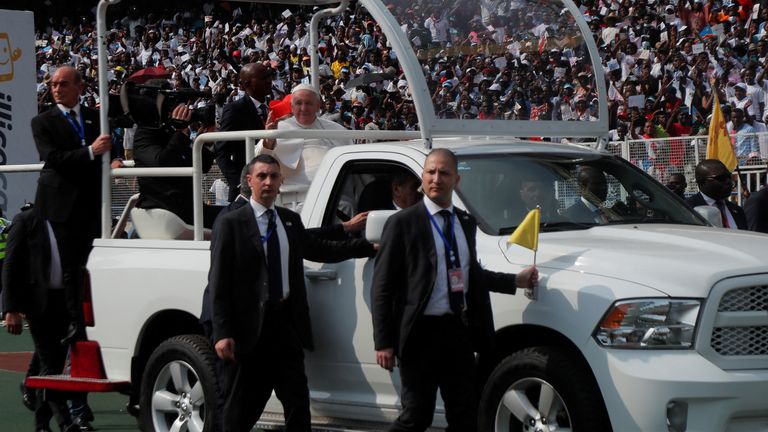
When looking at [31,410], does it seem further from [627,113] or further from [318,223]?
[627,113]

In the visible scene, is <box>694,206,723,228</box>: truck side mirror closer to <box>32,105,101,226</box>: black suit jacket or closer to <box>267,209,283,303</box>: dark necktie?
<box>267,209,283,303</box>: dark necktie

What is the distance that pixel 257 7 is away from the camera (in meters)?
34.2

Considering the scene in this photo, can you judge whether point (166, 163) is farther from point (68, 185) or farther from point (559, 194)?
point (559, 194)

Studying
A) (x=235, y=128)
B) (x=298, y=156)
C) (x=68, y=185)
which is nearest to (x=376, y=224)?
(x=298, y=156)

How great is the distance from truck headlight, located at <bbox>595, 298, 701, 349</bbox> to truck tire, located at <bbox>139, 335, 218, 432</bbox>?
102 inches

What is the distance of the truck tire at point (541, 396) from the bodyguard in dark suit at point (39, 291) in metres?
3.90

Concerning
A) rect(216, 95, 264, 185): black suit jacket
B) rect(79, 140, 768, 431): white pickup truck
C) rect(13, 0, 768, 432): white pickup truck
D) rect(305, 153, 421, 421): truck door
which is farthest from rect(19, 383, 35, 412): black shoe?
rect(305, 153, 421, 421): truck door

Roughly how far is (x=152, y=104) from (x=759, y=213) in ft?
16.0

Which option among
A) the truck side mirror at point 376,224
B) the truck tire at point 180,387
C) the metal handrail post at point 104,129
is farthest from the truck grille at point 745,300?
the metal handrail post at point 104,129

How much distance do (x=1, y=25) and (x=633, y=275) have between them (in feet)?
47.4

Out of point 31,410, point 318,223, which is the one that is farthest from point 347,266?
point 31,410

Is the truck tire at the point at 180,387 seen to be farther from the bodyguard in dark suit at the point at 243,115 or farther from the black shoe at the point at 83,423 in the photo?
the bodyguard in dark suit at the point at 243,115

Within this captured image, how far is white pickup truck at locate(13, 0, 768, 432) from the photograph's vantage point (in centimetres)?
609

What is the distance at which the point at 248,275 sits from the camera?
23.4 feet
